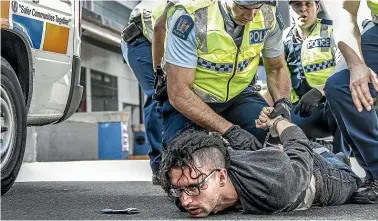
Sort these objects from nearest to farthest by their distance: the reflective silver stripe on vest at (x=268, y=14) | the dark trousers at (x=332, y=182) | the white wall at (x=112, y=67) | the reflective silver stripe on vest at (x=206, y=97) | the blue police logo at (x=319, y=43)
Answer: the dark trousers at (x=332, y=182) → the reflective silver stripe on vest at (x=268, y=14) → the reflective silver stripe on vest at (x=206, y=97) → the blue police logo at (x=319, y=43) → the white wall at (x=112, y=67)

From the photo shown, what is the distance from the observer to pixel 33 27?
3809mm

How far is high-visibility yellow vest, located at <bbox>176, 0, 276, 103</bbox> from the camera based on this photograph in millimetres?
3857

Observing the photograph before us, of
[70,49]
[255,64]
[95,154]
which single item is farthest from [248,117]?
[95,154]

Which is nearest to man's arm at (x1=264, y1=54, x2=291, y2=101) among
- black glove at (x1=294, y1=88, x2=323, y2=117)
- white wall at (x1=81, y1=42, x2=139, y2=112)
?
black glove at (x1=294, y1=88, x2=323, y2=117)

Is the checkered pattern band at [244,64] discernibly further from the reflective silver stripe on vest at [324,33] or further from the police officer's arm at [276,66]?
the reflective silver stripe on vest at [324,33]

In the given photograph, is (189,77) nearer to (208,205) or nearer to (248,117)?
(248,117)

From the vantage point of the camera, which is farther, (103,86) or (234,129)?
(103,86)

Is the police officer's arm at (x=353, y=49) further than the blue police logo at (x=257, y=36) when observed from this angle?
No

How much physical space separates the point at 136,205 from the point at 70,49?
44.6 inches

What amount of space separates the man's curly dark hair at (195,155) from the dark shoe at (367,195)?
0.91 meters

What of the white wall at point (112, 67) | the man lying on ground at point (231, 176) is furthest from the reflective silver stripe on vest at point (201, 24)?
the white wall at point (112, 67)

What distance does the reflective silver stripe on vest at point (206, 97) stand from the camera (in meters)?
4.11

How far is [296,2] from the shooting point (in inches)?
221

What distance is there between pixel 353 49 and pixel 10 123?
169 centimetres
